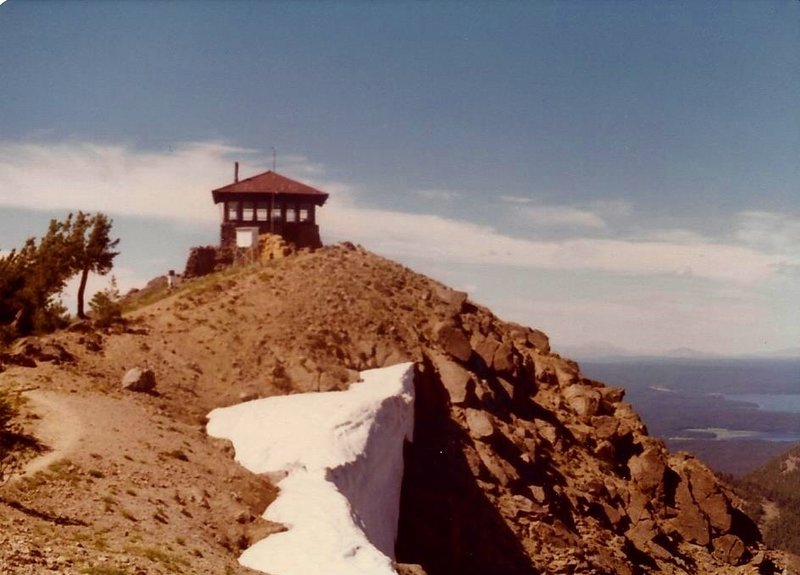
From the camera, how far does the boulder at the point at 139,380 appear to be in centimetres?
2989

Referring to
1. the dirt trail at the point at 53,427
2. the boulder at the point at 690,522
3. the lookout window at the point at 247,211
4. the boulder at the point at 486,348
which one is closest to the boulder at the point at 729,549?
the boulder at the point at 690,522

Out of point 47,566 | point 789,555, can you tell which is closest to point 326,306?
point 47,566

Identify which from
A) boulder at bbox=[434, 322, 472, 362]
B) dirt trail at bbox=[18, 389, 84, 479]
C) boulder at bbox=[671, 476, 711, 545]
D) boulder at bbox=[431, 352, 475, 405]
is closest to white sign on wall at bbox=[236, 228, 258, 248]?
boulder at bbox=[434, 322, 472, 362]

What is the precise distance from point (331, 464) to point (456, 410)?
535 inches

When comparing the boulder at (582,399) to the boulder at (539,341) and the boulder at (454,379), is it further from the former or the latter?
the boulder at (454,379)

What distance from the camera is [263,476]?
2372 centimetres

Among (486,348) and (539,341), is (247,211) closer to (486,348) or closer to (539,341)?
(486,348)

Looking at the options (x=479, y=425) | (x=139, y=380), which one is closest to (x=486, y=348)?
(x=479, y=425)

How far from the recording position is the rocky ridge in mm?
30297

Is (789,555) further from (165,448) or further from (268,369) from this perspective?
(165,448)

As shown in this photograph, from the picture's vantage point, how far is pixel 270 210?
5209 centimetres

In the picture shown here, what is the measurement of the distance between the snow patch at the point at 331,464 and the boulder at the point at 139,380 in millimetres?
3147

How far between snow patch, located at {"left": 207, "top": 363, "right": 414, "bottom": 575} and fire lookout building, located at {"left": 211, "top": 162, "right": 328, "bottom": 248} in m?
19.6

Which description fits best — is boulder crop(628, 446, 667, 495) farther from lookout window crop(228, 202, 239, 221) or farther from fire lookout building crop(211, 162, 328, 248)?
lookout window crop(228, 202, 239, 221)
